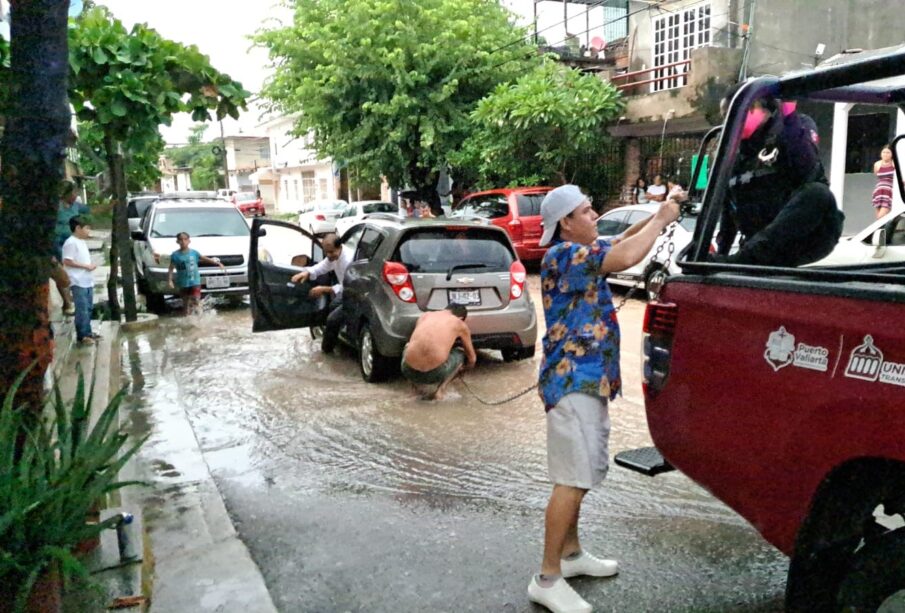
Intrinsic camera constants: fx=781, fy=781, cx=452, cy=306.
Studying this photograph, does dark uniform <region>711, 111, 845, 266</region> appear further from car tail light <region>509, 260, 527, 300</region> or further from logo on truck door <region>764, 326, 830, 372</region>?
car tail light <region>509, 260, 527, 300</region>

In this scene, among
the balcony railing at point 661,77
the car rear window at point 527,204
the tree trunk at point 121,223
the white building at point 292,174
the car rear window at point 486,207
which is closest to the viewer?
the tree trunk at point 121,223

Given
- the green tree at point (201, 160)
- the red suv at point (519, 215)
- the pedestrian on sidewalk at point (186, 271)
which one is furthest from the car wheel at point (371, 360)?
the green tree at point (201, 160)

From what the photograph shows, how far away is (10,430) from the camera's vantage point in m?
2.78

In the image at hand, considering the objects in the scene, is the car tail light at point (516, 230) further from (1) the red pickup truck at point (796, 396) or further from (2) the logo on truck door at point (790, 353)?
(2) the logo on truck door at point (790, 353)

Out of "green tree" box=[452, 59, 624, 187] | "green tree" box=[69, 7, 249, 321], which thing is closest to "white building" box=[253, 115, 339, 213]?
"green tree" box=[452, 59, 624, 187]

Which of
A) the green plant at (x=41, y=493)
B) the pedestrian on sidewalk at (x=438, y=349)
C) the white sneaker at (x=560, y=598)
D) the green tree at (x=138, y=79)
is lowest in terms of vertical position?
the white sneaker at (x=560, y=598)

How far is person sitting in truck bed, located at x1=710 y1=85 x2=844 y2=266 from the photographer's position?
3.23m

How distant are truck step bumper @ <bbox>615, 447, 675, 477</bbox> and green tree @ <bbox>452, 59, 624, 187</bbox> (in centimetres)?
1562

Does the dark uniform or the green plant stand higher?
the dark uniform

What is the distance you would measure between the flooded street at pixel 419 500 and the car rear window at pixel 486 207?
354 inches

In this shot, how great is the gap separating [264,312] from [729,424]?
22.0 feet

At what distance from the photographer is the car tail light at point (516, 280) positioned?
7836 millimetres

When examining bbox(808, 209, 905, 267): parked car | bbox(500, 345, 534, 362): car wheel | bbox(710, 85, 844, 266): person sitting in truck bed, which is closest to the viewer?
bbox(710, 85, 844, 266): person sitting in truck bed

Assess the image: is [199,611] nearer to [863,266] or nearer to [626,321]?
[863,266]
